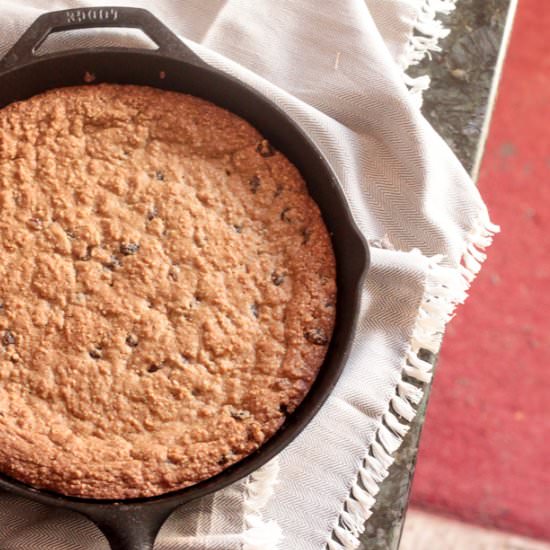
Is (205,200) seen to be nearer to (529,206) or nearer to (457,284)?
(457,284)

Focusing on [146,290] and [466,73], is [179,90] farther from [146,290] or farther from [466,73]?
[466,73]

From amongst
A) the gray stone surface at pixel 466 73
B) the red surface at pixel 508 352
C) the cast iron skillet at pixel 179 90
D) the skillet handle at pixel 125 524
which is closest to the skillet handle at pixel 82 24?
the cast iron skillet at pixel 179 90

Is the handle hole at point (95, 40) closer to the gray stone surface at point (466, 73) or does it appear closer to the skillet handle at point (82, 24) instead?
the skillet handle at point (82, 24)

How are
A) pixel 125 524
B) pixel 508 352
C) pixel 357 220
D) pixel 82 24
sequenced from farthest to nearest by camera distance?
pixel 508 352
pixel 357 220
pixel 82 24
pixel 125 524

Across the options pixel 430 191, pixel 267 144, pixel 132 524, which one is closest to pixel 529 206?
pixel 430 191

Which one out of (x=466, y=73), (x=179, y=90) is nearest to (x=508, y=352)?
(x=466, y=73)

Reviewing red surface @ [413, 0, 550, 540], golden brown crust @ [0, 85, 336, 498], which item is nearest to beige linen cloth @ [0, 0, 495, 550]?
golden brown crust @ [0, 85, 336, 498]
